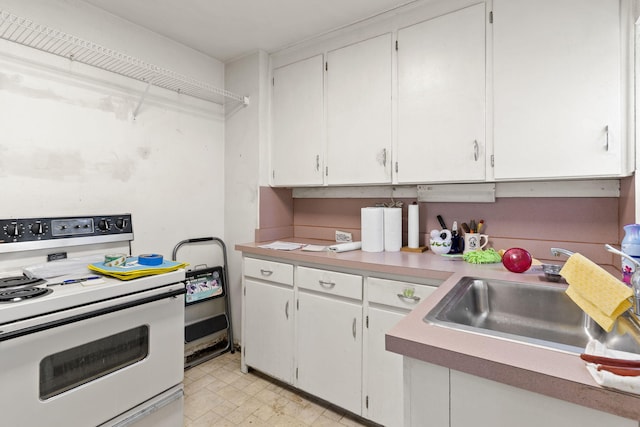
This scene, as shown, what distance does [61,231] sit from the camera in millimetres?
1799

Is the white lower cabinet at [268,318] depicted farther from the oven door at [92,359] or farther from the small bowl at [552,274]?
the small bowl at [552,274]

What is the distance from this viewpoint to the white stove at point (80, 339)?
1156 mm

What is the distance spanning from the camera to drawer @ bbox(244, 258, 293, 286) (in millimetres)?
2080

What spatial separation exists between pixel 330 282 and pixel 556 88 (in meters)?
1.48

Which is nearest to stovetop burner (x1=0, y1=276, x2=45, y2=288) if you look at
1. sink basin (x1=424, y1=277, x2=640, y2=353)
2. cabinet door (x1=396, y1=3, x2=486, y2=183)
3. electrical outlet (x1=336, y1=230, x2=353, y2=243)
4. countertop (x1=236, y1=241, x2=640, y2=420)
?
countertop (x1=236, y1=241, x2=640, y2=420)

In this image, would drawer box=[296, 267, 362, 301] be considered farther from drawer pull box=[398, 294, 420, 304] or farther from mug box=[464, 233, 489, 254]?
mug box=[464, 233, 489, 254]

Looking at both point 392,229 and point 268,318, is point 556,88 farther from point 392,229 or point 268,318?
point 268,318

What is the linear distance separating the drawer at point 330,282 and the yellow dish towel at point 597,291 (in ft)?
3.16

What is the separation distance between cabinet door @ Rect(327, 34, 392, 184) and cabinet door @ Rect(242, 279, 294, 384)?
863 millimetres

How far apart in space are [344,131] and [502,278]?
1314mm

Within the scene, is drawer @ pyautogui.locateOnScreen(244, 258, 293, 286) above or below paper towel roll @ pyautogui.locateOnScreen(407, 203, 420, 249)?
below

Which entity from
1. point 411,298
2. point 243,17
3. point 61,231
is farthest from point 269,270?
point 243,17

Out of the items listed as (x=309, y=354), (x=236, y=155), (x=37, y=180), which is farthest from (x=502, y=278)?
(x=37, y=180)

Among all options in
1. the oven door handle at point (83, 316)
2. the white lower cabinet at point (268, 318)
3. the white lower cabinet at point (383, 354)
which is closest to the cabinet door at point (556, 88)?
the white lower cabinet at point (383, 354)
